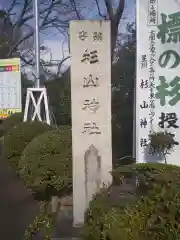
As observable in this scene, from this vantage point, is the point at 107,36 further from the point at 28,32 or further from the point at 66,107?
the point at 28,32

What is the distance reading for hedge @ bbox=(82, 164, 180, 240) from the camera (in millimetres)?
3094

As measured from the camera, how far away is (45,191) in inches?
267

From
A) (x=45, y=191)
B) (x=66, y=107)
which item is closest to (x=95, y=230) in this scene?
(x=45, y=191)

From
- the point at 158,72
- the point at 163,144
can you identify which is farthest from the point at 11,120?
the point at 163,144

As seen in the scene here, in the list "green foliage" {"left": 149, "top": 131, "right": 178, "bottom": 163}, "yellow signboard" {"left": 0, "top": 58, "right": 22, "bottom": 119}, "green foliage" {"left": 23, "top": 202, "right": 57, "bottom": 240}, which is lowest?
"green foliage" {"left": 23, "top": 202, "right": 57, "bottom": 240}

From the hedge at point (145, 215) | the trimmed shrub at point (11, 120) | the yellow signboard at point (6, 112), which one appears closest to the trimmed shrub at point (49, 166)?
the hedge at point (145, 215)

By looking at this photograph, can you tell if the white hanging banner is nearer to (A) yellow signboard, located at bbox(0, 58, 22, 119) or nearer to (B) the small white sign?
(B) the small white sign

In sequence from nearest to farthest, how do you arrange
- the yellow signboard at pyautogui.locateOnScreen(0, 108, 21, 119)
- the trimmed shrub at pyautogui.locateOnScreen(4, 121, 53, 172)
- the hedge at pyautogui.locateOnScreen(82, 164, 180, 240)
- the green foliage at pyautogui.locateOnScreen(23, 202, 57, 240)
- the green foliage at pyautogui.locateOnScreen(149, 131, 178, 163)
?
the hedge at pyautogui.locateOnScreen(82, 164, 180, 240) → the green foliage at pyautogui.locateOnScreen(23, 202, 57, 240) → the green foliage at pyautogui.locateOnScreen(149, 131, 178, 163) → the trimmed shrub at pyautogui.locateOnScreen(4, 121, 53, 172) → the yellow signboard at pyautogui.locateOnScreen(0, 108, 21, 119)

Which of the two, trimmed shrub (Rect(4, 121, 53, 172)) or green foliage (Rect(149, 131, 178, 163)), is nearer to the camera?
green foliage (Rect(149, 131, 178, 163))

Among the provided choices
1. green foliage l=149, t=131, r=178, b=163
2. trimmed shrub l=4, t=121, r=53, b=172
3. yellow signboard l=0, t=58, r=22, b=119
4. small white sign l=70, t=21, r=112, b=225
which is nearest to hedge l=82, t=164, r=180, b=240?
small white sign l=70, t=21, r=112, b=225

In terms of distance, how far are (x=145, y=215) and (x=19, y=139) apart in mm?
6766

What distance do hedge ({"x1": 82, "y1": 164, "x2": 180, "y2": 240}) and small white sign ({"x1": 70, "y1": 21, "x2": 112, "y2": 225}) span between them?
1808 mm

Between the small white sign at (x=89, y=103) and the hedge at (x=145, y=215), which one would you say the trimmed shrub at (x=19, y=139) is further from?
the hedge at (x=145, y=215)

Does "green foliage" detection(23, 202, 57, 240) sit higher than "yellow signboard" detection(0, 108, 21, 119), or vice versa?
"yellow signboard" detection(0, 108, 21, 119)
